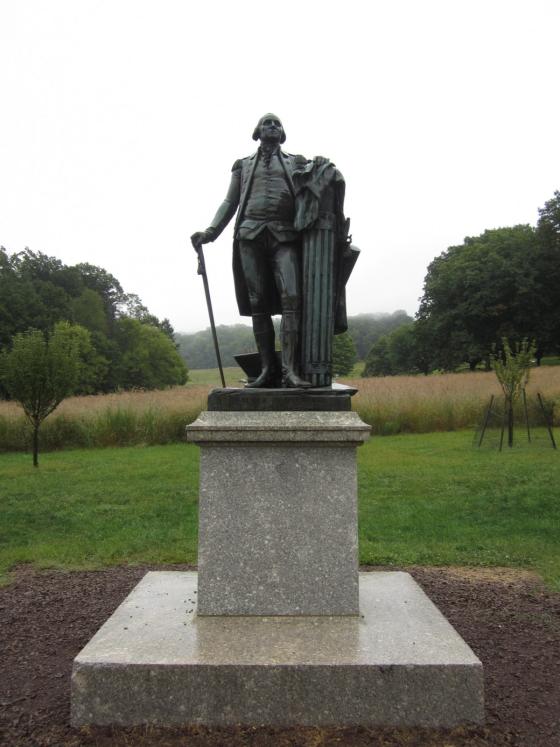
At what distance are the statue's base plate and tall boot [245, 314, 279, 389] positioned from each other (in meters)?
0.26

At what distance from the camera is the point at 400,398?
18.1 m

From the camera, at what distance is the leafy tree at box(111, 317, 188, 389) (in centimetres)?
4862

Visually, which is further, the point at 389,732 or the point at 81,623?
the point at 81,623

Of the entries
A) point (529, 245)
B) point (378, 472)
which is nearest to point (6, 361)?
point (378, 472)

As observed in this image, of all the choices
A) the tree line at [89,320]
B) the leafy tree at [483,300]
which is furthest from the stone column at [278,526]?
the leafy tree at [483,300]

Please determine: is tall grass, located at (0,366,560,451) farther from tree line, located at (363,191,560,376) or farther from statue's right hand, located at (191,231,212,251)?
tree line, located at (363,191,560,376)

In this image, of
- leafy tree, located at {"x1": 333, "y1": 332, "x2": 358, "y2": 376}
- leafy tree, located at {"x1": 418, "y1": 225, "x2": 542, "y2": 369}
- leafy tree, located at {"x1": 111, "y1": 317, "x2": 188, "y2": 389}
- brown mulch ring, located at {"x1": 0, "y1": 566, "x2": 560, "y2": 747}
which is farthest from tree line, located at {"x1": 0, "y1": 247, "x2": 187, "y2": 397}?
brown mulch ring, located at {"x1": 0, "y1": 566, "x2": 560, "y2": 747}

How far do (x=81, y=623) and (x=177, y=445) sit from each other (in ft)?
38.1

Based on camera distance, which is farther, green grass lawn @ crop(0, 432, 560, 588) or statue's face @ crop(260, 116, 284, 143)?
green grass lawn @ crop(0, 432, 560, 588)

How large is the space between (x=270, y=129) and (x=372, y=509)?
6.04 metres

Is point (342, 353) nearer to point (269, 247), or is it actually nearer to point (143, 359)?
point (143, 359)

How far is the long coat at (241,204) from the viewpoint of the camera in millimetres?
4203

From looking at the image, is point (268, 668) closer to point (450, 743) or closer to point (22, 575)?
point (450, 743)

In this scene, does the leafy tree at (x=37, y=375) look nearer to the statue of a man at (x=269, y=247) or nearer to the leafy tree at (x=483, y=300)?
the statue of a man at (x=269, y=247)
